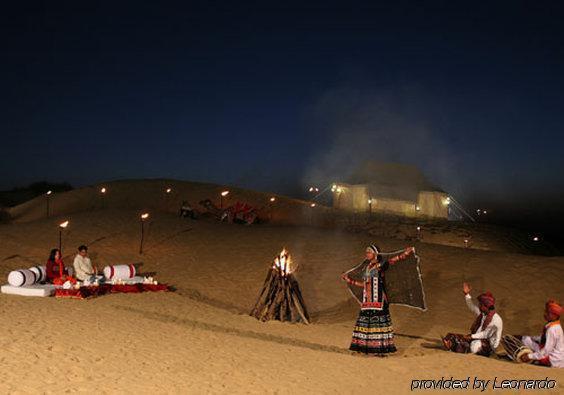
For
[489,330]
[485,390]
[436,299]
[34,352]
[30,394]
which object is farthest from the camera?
[436,299]

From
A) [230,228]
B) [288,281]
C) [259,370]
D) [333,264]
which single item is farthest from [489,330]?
[230,228]

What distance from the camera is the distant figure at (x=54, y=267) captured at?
567 inches

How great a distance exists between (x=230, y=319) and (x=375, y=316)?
13.7ft

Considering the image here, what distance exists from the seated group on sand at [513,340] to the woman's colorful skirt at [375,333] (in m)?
1.21

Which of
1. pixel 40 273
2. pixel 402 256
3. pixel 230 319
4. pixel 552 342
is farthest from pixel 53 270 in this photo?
pixel 552 342

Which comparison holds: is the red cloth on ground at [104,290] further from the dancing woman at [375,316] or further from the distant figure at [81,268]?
the dancing woman at [375,316]

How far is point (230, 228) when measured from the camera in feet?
81.0

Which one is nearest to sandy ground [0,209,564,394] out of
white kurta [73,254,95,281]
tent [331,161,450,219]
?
white kurta [73,254,95,281]

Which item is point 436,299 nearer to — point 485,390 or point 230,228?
point 485,390

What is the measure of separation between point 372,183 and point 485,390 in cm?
3312

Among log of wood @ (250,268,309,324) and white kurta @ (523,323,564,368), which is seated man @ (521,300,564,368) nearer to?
white kurta @ (523,323,564,368)

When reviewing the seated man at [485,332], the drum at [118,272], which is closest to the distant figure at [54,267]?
the drum at [118,272]

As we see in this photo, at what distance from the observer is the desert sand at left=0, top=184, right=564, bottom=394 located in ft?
26.2

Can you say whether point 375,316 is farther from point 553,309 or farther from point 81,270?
point 81,270
